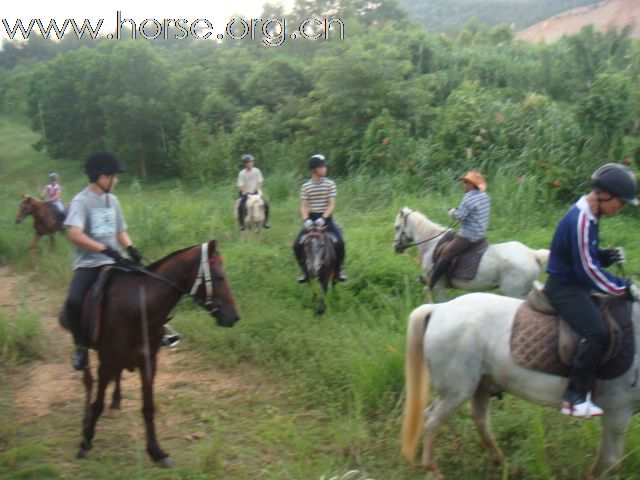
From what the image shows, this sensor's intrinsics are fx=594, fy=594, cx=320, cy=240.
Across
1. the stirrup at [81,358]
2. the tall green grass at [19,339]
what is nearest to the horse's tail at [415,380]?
the stirrup at [81,358]

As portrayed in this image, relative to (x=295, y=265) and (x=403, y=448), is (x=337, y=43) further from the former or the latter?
(x=403, y=448)

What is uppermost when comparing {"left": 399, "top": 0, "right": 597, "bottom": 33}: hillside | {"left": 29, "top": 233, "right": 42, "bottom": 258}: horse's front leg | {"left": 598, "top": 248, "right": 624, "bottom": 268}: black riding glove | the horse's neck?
{"left": 399, "top": 0, "right": 597, "bottom": 33}: hillside

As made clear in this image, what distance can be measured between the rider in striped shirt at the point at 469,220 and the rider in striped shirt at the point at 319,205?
1.34 metres

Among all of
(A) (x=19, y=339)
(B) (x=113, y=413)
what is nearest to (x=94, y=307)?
(B) (x=113, y=413)

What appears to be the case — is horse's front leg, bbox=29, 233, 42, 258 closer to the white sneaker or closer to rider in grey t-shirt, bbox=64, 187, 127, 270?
rider in grey t-shirt, bbox=64, 187, 127, 270

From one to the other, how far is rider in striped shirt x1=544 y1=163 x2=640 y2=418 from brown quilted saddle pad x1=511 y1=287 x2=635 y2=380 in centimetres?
7

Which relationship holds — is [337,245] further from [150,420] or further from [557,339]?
[557,339]

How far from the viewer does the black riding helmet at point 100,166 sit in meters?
4.60

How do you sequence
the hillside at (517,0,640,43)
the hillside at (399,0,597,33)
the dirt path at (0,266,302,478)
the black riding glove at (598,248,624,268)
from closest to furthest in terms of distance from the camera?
the black riding glove at (598,248,624,268) → the dirt path at (0,266,302,478) → the hillside at (517,0,640,43) → the hillside at (399,0,597,33)

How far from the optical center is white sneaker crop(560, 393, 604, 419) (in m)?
3.78

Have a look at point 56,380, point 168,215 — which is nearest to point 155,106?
point 168,215

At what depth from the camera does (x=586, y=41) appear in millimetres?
19562

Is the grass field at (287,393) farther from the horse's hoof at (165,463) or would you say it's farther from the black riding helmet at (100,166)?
the black riding helmet at (100,166)

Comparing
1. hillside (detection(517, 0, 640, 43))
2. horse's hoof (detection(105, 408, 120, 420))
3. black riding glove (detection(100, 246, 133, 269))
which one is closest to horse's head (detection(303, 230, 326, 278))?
horse's hoof (detection(105, 408, 120, 420))
